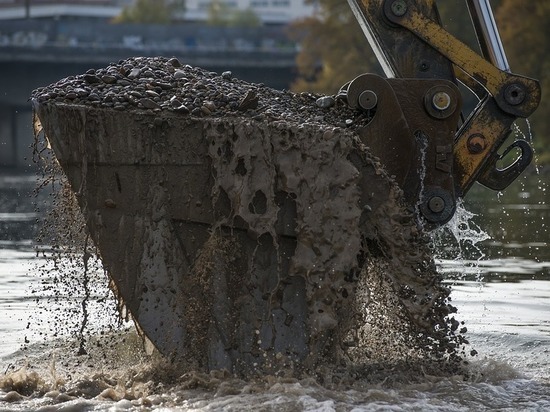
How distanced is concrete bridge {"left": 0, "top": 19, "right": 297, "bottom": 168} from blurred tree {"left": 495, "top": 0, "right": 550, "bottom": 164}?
1877cm

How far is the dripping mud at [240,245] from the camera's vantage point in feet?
26.7

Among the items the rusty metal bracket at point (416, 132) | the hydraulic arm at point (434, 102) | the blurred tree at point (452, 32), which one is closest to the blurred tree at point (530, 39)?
the blurred tree at point (452, 32)

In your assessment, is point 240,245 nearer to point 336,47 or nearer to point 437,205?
point 437,205

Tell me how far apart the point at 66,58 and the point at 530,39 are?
Result: 2439 cm

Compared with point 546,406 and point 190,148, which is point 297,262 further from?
point 546,406

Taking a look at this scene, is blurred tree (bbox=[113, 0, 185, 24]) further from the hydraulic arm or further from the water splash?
the hydraulic arm

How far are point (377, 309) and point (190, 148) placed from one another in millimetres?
1558

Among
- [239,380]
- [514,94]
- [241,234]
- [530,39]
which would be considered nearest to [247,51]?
[530,39]

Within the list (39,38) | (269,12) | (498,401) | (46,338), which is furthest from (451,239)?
(269,12)

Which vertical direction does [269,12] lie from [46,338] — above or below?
above

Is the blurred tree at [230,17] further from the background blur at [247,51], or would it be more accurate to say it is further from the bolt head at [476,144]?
the bolt head at [476,144]

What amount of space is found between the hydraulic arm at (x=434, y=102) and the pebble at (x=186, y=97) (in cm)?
23

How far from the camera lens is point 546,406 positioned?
308 inches

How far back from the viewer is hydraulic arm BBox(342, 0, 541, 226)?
28.2 ft
